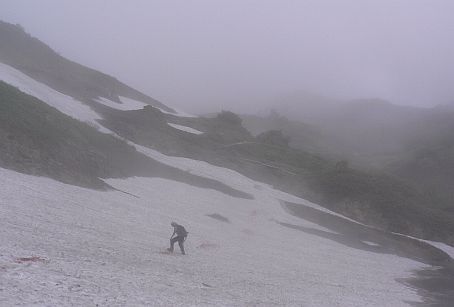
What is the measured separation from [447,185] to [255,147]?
6461 centimetres

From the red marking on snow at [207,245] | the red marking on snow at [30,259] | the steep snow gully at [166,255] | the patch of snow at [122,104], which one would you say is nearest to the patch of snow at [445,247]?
the steep snow gully at [166,255]

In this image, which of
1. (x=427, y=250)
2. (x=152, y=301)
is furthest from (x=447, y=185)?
(x=152, y=301)

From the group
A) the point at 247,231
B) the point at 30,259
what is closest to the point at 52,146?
the point at 247,231

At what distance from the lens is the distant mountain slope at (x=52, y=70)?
69000 millimetres

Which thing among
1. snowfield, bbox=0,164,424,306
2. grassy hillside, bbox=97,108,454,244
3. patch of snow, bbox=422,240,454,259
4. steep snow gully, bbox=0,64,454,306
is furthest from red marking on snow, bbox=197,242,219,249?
grassy hillside, bbox=97,108,454,244

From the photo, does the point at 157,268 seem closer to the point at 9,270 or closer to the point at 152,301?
the point at 152,301

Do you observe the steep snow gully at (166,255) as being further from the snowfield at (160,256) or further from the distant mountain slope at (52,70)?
the distant mountain slope at (52,70)

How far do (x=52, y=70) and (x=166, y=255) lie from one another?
60.7 meters

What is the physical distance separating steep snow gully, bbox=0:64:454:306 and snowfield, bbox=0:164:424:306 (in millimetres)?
78

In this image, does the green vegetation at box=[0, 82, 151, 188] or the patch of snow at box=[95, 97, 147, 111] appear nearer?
the green vegetation at box=[0, 82, 151, 188]

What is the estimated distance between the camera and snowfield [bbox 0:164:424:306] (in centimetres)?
1623

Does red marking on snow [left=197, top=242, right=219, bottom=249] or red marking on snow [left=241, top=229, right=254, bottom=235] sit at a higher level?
red marking on snow [left=241, top=229, right=254, bottom=235]

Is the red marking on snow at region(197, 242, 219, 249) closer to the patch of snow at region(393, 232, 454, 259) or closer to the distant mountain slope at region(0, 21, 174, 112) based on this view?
the patch of snow at region(393, 232, 454, 259)

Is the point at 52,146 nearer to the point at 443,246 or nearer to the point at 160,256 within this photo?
the point at 160,256
